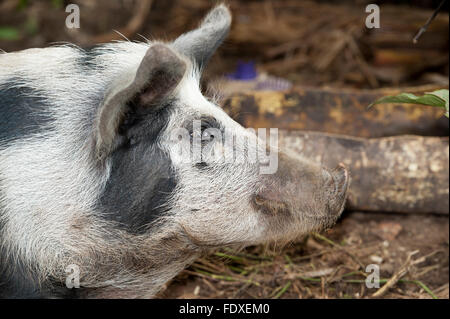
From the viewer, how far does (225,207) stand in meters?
2.30

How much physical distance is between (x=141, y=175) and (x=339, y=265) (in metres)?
1.52

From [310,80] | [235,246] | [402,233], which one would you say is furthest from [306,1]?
[235,246]

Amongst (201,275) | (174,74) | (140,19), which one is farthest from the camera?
(140,19)

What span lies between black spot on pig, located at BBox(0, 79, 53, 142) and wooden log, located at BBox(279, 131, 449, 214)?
65.4 inches

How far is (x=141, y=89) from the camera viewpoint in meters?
2.02

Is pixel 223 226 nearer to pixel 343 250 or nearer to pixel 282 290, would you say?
pixel 282 290

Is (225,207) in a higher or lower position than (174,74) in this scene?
lower

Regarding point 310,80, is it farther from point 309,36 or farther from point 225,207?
point 225,207

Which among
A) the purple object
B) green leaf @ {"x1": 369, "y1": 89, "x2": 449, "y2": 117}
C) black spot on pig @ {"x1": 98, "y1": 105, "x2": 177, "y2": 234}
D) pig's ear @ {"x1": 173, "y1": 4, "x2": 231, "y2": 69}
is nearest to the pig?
black spot on pig @ {"x1": 98, "y1": 105, "x2": 177, "y2": 234}

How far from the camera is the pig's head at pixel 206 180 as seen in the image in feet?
7.38

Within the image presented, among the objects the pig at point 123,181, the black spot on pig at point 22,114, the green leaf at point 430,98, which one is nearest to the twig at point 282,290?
the pig at point 123,181
